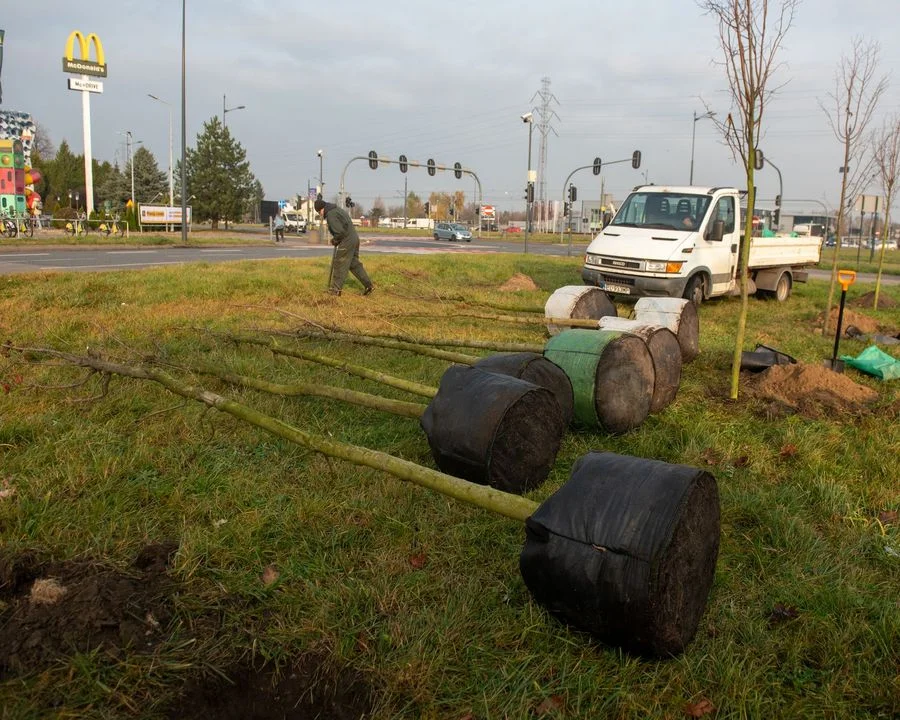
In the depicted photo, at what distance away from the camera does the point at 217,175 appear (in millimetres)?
56094

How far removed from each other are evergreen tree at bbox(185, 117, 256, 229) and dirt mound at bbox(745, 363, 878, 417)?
56749 mm

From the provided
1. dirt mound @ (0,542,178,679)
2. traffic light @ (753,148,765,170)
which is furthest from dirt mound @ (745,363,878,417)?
dirt mound @ (0,542,178,679)

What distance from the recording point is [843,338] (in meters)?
9.41

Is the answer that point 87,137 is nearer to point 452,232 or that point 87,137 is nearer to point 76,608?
point 452,232

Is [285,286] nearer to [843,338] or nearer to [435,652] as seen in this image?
[843,338]

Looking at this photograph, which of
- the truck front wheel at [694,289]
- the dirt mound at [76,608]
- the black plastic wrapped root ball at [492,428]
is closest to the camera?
the dirt mound at [76,608]

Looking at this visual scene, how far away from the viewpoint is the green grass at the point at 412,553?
223cm

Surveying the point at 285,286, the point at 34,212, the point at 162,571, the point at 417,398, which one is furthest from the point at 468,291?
the point at 34,212

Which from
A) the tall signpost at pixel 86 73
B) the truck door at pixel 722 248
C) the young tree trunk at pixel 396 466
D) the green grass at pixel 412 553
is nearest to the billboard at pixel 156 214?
the tall signpost at pixel 86 73

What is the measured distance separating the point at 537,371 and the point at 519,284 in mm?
11236

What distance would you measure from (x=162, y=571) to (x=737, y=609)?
7.81 ft

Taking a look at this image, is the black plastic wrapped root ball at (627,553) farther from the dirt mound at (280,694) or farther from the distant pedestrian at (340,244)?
the distant pedestrian at (340,244)

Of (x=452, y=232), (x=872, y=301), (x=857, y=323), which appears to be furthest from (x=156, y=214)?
(x=857, y=323)

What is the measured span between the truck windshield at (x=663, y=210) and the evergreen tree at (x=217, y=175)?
166ft
